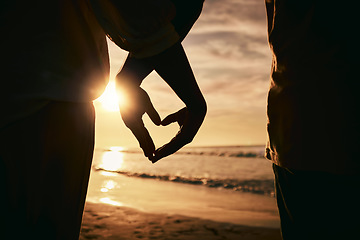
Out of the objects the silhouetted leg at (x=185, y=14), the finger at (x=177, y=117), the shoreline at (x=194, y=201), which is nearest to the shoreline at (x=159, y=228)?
the shoreline at (x=194, y=201)

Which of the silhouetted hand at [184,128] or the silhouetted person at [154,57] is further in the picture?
the silhouetted hand at [184,128]

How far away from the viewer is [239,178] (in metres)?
11.1

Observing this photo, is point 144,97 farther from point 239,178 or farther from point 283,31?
point 239,178

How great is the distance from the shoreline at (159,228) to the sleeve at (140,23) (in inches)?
164

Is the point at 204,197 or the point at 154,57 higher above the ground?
the point at 154,57

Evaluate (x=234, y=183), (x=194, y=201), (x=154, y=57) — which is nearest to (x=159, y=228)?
(x=194, y=201)

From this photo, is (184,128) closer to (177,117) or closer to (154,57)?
(177,117)

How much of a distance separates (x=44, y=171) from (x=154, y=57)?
461 millimetres

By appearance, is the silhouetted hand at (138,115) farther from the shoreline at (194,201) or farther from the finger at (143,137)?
the shoreline at (194,201)

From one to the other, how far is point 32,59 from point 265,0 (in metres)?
1.06

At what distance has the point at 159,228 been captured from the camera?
513 cm

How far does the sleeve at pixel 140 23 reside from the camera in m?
0.88

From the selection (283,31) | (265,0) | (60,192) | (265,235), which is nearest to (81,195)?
(60,192)

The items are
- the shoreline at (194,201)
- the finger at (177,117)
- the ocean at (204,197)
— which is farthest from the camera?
the ocean at (204,197)
